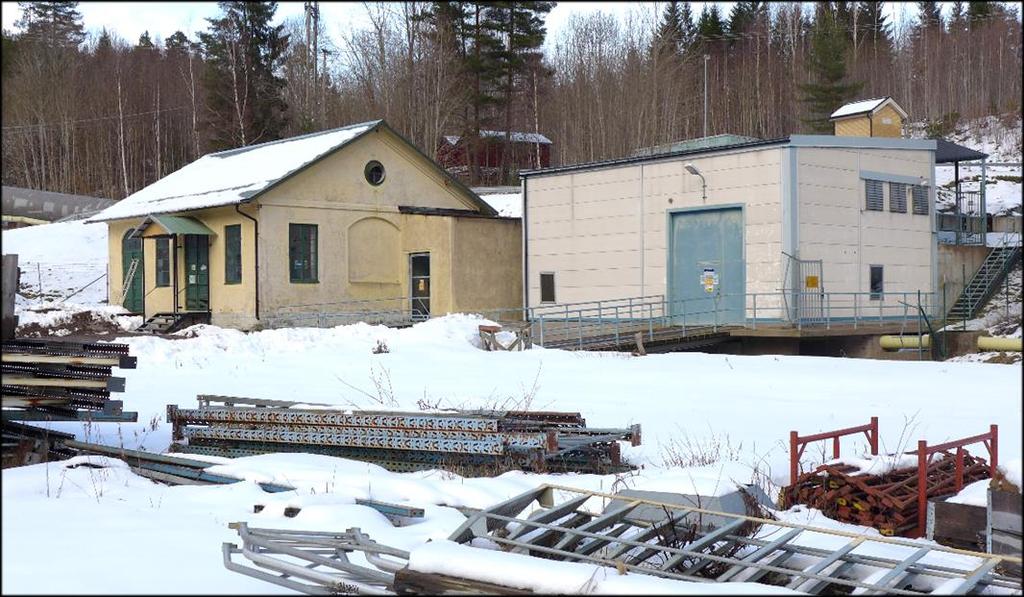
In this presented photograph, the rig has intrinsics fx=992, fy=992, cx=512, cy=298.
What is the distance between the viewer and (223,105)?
54062mm

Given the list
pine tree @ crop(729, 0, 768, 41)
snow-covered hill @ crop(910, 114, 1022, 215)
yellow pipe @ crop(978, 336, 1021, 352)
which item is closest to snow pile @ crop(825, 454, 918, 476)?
yellow pipe @ crop(978, 336, 1021, 352)

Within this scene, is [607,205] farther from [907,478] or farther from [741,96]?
[741,96]

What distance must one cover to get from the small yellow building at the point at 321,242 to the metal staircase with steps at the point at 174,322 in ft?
0.18

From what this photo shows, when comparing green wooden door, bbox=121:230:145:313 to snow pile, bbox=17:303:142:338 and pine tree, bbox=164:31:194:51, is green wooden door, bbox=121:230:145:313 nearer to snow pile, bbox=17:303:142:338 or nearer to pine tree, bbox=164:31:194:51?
snow pile, bbox=17:303:142:338

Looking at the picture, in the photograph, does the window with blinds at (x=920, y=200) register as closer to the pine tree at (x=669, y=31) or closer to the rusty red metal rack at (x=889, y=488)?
the pine tree at (x=669, y=31)

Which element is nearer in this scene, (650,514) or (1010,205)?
(650,514)

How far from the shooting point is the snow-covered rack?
20.3ft

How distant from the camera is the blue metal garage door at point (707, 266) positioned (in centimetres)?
2719

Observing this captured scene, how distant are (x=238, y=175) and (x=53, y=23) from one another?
1166 inches

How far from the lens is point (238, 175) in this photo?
3412 centimetres

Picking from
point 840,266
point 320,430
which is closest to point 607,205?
point 840,266

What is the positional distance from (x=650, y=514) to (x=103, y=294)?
3907 cm

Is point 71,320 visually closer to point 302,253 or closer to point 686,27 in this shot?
point 302,253

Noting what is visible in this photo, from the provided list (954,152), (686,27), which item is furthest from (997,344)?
(686,27)
